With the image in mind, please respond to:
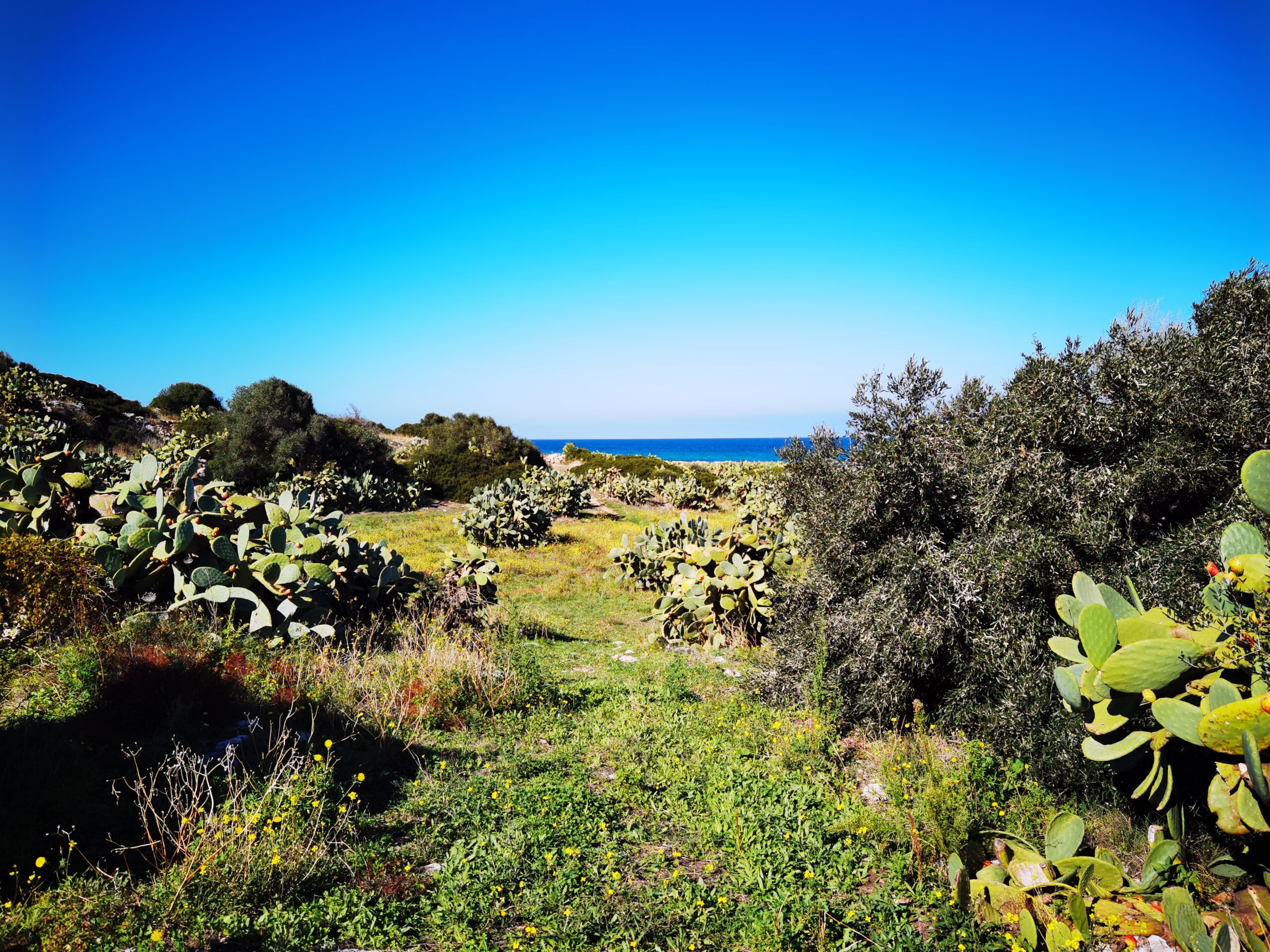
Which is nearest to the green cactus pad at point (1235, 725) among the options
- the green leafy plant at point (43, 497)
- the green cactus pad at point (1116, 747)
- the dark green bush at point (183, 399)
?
the green cactus pad at point (1116, 747)

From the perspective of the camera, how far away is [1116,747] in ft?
12.0

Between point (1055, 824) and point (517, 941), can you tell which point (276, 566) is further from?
point (1055, 824)

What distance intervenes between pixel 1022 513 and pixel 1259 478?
77.5 inches

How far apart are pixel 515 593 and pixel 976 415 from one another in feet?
27.3

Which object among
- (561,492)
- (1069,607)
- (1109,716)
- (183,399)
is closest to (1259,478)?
(1069,607)

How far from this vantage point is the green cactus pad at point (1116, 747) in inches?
141

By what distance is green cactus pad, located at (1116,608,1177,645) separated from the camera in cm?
365

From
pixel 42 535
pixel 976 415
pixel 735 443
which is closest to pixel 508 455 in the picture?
pixel 42 535

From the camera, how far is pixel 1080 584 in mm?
4203

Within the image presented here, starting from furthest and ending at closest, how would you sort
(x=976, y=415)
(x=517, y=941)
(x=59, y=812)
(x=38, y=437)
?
(x=38, y=437), (x=976, y=415), (x=59, y=812), (x=517, y=941)

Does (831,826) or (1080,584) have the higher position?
(1080,584)

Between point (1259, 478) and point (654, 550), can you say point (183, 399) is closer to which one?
point (654, 550)

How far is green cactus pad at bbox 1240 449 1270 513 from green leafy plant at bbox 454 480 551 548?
1387 centimetres

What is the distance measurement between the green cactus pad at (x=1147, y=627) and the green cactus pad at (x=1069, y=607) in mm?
378
